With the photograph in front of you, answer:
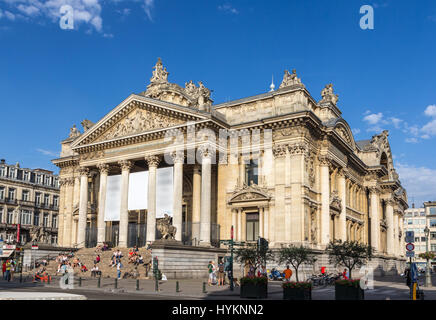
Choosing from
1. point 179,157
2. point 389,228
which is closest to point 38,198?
point 179,157

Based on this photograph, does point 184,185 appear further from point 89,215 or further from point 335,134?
point 335,134

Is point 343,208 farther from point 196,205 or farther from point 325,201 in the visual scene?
point 196,205

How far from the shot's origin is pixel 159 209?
4384cm

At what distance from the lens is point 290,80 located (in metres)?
43.1

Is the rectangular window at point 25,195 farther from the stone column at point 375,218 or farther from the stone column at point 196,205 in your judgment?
the stone column at point 375,218

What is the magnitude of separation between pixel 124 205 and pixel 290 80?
1904cm

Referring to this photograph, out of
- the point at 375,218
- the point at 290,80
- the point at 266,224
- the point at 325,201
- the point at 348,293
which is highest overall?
the point at 290,80

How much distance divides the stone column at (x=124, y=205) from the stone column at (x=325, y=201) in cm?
1782

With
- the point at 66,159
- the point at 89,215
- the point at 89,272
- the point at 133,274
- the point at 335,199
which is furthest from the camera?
the point at 66,159

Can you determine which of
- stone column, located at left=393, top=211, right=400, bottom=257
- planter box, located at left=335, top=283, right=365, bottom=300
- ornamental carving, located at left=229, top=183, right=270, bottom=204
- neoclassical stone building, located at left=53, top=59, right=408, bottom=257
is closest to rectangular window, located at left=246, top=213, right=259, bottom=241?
neoclassical stone building, located at left=53, top=59, right=408, bottom=257

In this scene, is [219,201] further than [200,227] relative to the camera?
Yes

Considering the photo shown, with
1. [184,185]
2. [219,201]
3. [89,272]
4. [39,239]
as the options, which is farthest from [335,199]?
[39,239]

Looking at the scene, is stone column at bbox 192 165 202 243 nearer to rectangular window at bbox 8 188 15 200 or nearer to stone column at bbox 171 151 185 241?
stone column at bbox 171 151 185 241
